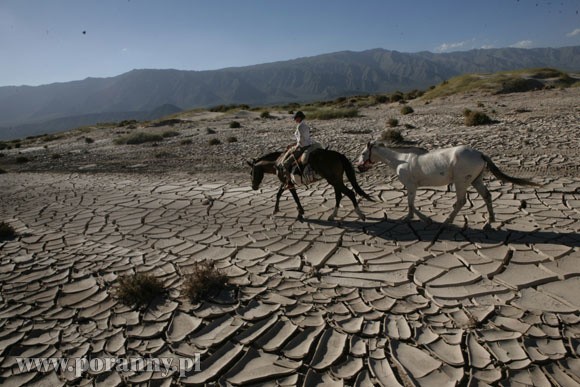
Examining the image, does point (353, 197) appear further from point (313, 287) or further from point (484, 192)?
point (313, 287)

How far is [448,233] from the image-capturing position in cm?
609

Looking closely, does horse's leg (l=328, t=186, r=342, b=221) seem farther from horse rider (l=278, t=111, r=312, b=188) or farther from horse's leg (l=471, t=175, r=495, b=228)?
horse's leg (l=471, t=175, r=495, b=228)

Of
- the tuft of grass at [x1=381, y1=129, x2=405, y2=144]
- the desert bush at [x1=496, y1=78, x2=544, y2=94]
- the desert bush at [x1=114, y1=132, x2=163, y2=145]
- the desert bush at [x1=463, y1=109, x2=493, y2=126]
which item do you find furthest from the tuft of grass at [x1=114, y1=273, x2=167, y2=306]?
the desert bush at [x1=496, y1=78, x2=544, y2=94]

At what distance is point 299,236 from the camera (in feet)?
21.4

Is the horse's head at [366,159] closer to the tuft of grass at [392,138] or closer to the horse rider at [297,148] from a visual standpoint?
the horse rider at [297,148]

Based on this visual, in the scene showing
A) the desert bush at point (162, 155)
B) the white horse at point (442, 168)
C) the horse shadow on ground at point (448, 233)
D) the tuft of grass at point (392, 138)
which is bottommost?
the horse shadow on ground at point (448, 233)

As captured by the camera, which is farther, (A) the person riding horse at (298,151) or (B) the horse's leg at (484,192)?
(A) the person riding horse at (298,151)

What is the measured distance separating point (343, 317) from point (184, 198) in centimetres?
631

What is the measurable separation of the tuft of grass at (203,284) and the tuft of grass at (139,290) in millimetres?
368

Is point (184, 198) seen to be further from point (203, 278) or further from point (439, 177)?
point (439, 177)

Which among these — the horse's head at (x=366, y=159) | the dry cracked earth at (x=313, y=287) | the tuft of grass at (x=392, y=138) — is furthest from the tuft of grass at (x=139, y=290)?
the tuft of grass at (x=392, y=138)

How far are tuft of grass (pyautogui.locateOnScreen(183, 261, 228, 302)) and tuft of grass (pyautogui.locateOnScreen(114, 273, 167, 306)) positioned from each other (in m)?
0.37

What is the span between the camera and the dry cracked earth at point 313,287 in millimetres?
3547

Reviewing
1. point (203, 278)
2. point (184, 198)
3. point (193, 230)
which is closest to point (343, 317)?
point (203, 278)
